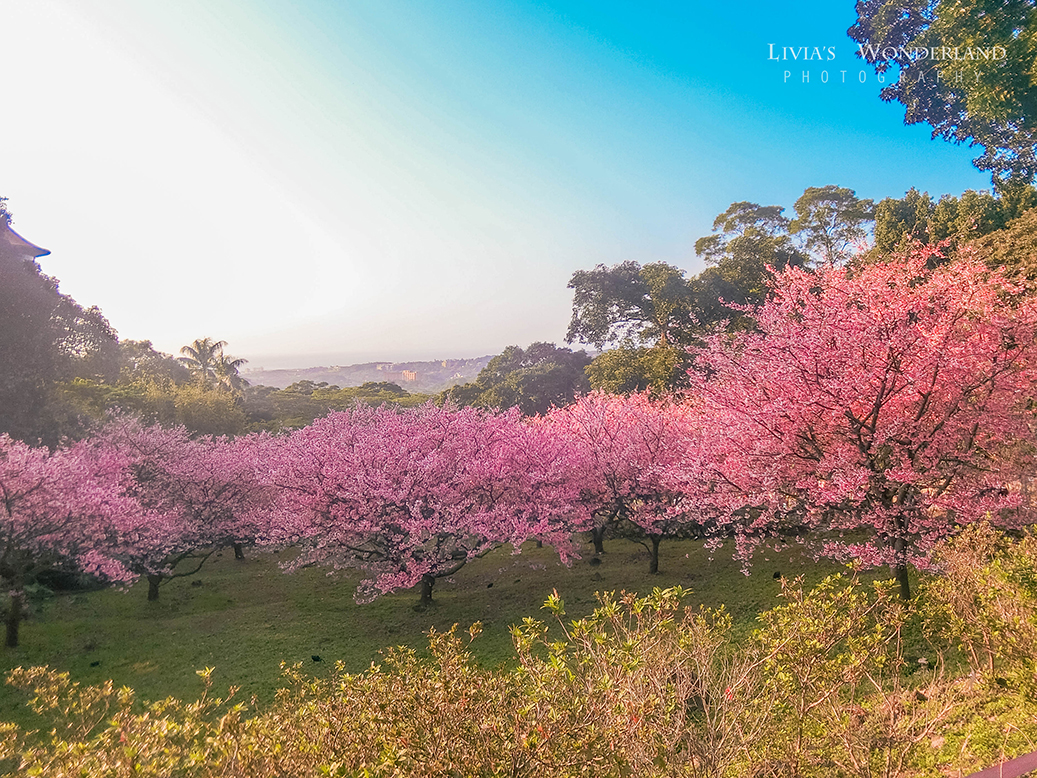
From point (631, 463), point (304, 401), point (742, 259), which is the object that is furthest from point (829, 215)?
point (304, 401)

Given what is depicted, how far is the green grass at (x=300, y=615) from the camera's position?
1096 centimetres

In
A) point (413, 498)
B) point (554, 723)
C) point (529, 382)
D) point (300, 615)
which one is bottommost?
point (300, 615)

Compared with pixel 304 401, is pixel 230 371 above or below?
above

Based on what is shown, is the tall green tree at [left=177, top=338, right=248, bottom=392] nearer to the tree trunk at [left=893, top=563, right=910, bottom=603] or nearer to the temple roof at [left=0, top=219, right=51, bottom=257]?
the temple roof at [left=0, top=219, right=51, bottom=257]

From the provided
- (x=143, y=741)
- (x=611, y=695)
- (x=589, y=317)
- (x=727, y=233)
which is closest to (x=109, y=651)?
(x=143, y=741)

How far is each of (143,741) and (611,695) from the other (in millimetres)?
3102

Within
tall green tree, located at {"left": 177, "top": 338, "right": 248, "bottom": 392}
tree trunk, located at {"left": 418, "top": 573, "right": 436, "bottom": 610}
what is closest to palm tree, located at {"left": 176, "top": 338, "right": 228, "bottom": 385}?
tall green tree, located at {"left": 177, "top": 338, "right": 248, "bottom": 392}

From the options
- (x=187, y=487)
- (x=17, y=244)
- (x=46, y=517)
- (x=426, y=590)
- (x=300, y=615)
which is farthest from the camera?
(x=17, y=244)

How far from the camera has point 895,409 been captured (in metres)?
9.21

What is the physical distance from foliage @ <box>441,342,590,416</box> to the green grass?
24980mm

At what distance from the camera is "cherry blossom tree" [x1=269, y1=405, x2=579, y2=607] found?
1265 cm

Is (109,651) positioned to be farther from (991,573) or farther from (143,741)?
(991,573)

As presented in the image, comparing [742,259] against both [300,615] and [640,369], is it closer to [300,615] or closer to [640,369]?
[640,369]

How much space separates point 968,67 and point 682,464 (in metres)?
17.6
